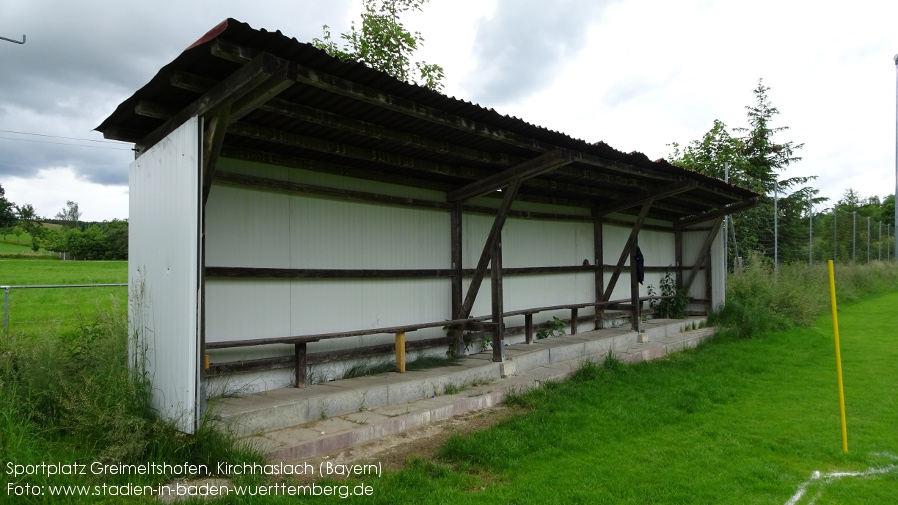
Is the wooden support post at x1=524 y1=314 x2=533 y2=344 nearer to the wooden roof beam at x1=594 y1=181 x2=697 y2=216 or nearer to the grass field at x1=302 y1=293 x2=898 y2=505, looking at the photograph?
the grass field at x1=302 y1=293 x2=898 y2=505

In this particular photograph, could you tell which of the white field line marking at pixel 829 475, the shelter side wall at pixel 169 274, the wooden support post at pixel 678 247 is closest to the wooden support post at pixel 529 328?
the white field line marking at pixel 829 475

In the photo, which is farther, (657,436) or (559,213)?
(559,213)

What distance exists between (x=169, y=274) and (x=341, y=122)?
79.4 inches

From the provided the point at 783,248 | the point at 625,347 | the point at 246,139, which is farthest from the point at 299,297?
the point at 783,248

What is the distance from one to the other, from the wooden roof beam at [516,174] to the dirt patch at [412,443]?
9.37 feet

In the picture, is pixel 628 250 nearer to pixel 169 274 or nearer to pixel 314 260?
pixel 314 260

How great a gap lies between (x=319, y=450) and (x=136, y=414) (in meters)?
1.41

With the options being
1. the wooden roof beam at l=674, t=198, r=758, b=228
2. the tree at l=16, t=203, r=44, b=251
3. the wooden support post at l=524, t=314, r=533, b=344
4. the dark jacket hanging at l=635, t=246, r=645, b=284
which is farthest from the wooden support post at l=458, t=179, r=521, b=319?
the tree at l=16, t=203, r=44, b=251

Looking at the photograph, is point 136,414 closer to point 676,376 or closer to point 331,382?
point 331,382

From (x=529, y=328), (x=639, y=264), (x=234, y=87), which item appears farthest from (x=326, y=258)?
(x=639, y=264)

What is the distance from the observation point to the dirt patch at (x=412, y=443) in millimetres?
4668

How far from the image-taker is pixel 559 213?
33.8ft

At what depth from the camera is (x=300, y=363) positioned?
5.88 m

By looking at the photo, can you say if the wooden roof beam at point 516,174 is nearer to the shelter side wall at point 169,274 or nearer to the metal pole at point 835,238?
the shelter side wall at point 169,274
